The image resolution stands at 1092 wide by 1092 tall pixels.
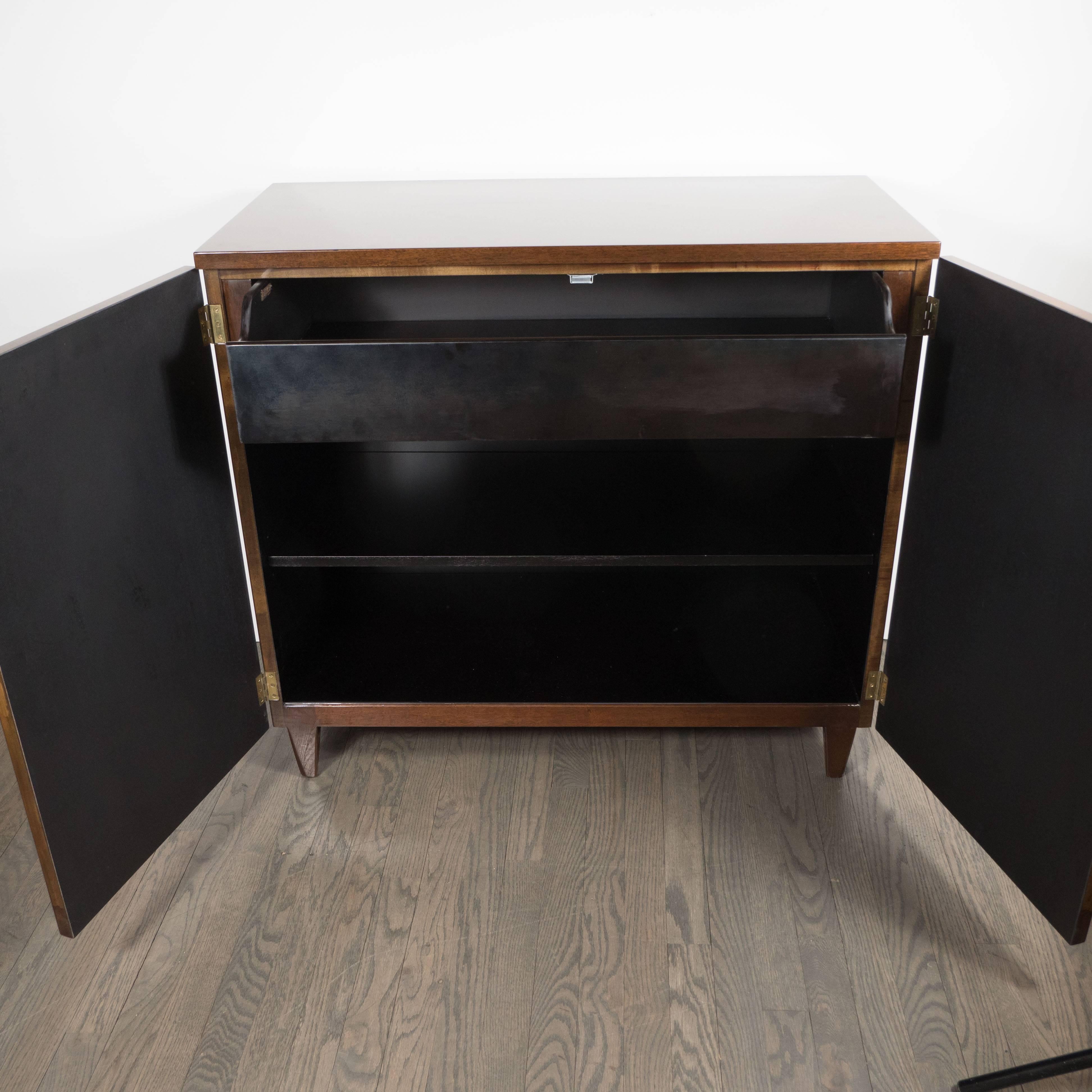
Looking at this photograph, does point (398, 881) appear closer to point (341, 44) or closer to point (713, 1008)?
point (713, 1008)

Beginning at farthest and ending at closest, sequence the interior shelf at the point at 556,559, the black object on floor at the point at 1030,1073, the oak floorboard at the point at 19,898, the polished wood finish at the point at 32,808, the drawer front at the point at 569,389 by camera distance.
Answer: the interior shelf at the point at 556,559, the oak floorboard at the point at 19,898, the drawer front at the point at 569,389, the black object on floor at the point at 1030,1073, the polished wood finish at the point at 32,808

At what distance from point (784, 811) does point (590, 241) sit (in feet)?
2.99

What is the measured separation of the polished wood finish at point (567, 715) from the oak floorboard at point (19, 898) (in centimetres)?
42

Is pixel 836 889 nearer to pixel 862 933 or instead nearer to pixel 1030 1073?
pixel 862 933

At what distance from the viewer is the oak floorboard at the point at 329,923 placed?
118 cm

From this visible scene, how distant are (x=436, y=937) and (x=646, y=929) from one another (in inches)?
11.1

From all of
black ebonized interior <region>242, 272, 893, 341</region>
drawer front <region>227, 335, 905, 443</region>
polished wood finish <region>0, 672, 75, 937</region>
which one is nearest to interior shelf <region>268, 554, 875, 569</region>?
drawer front <region>227, 335, 905, 443</region>

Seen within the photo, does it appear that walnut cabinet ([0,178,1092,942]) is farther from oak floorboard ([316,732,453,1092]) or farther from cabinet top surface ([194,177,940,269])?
oak floorboard ([316,732,453,1092])

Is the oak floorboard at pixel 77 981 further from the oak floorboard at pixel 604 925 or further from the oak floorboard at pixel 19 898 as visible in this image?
the oak floorboard at pixel 604 925

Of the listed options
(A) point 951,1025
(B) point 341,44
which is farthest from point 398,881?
(B) point 341,44

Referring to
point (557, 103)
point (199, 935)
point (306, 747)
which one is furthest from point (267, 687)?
point (557, 103)

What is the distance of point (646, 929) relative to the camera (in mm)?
1335

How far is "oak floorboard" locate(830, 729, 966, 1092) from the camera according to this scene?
1.16 metres

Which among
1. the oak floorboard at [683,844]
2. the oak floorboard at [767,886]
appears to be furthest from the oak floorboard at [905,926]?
the oak floorboard at [683,844]
